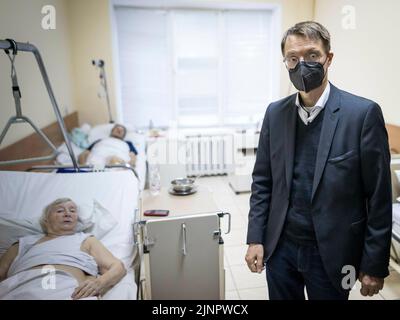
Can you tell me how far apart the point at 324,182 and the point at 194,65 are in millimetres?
3446

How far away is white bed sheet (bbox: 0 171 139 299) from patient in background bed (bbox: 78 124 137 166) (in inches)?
29.9

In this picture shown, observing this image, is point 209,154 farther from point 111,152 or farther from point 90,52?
point 90,52

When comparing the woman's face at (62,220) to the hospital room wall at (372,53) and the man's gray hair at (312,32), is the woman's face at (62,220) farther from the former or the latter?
the hospital room wall at (372,53)

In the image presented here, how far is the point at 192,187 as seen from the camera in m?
1.83

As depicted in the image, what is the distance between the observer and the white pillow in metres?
1.40

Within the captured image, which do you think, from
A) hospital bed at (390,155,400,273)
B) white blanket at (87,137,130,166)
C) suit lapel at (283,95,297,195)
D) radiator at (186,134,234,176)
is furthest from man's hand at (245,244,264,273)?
radiator at (186,134,234,176)

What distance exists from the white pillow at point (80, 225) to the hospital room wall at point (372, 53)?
6.06ft

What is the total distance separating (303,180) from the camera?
98cm

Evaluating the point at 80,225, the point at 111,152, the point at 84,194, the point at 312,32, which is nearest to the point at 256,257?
the point at 312,32

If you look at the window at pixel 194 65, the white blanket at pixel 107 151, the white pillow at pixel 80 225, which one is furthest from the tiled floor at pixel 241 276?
the window at pixel 194 65

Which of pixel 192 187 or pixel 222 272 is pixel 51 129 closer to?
pixel 192 187

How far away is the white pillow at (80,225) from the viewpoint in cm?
140

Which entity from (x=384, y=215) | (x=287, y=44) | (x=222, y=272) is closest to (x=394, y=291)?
(x=222, y=272)

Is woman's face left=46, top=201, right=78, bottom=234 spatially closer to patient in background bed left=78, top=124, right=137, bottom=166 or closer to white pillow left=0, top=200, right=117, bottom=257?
white pillow left=0, top=200, right=117, bottom=257
